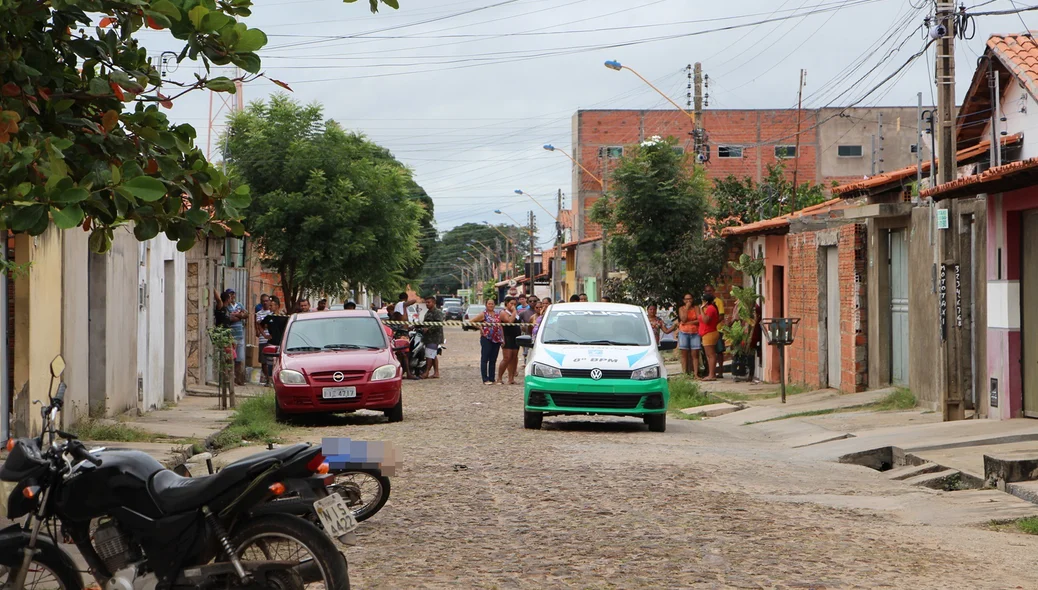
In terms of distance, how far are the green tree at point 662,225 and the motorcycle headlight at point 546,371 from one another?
1479 cm

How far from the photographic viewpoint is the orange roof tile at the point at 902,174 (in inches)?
765

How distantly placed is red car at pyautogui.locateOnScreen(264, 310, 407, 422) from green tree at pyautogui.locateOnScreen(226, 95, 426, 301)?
16.7m

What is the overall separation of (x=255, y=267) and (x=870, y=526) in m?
33.0

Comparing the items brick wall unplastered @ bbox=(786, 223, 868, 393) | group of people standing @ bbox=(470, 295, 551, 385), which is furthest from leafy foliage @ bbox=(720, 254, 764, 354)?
group of people standing @ bbox=(470, 295, 551, 385)

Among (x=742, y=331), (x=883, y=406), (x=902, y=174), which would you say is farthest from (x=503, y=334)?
(x=883, y=406)

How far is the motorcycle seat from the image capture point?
5.97m

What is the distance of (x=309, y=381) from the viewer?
1795 cm

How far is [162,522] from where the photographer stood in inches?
238

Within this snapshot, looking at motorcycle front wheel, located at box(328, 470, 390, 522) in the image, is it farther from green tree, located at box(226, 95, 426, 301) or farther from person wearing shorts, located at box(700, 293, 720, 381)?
green tree, located at box(226, 95, 426, 301)

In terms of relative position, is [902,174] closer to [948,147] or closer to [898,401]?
[898,401]

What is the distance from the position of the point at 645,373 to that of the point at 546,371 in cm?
124

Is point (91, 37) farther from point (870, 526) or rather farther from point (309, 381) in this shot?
point (309, 381)

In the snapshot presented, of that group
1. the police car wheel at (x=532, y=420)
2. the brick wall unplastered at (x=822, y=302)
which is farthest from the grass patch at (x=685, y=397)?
the police car wheel at (x=532, y=420)

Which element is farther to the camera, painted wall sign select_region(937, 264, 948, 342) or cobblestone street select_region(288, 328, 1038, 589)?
painted wall sign select_region(937, 264, 948, 342)
